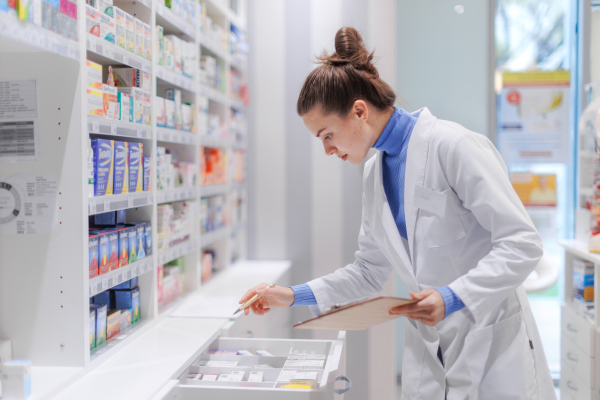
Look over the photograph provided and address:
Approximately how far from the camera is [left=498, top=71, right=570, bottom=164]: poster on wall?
4449 millimetres

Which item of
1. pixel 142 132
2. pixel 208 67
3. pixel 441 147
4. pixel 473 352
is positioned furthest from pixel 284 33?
pixel 473 352

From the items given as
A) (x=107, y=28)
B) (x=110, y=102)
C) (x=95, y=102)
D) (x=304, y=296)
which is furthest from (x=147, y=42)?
(x=304, y=296)

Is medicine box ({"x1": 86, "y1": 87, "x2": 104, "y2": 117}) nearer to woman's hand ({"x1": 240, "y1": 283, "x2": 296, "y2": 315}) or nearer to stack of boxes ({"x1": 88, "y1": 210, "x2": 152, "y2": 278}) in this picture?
stack of boxes ({"x1": 88, "y1": 210, "x2": 152, "y2": 278})

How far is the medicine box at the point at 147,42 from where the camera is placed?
236cm

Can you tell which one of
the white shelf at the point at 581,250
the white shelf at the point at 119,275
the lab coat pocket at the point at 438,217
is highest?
the lab coat pocket at the point at 438,217

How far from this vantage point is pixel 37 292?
1.82 meters

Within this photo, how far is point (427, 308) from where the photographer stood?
1.32 m

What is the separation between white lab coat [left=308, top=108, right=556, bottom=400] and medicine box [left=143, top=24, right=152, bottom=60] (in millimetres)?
1377

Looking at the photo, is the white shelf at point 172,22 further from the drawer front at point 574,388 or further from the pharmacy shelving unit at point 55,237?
the drawer front at point 574,388

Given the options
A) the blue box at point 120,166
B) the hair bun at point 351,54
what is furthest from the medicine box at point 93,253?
the hair bun at point 351,54

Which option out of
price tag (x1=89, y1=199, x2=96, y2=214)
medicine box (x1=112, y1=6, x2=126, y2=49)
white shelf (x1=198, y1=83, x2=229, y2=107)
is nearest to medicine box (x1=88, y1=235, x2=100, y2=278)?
price tag (x1=89, y1=199, x2=96, y2=214)

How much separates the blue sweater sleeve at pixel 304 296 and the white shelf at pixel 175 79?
1324mm

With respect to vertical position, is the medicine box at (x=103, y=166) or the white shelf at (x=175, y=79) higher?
the white shelf at (x=175, y=79)

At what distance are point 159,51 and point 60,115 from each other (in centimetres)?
88
